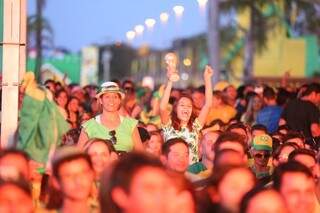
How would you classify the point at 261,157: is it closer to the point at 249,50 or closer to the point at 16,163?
the point at 16,163

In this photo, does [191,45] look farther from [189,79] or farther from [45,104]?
[45,104]

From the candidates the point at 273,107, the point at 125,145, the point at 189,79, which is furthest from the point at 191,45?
the point at 125,145

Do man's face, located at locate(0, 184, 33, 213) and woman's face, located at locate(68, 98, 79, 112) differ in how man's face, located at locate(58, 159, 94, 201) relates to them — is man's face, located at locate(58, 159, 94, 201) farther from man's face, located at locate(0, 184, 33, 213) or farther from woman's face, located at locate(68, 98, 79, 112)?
woman's face, located at locate(68, 98, 79, 112)

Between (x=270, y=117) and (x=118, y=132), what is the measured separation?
5.68 m

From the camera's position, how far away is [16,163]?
23.6ft

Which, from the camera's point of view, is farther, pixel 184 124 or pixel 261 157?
pixel 184 124

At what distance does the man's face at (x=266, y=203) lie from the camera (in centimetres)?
624

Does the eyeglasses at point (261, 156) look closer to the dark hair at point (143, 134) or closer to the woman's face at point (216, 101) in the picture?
the dark hair at point (143, 134)

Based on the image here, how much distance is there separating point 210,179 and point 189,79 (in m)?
75.6

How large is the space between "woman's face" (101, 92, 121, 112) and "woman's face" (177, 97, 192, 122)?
894mm

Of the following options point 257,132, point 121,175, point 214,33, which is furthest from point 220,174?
point 214,33

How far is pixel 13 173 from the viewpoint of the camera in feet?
23.1

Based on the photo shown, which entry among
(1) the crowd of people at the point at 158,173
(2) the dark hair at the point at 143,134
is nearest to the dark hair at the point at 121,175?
(1) the crowd of people at the point at 158,173

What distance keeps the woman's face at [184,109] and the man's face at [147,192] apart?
244 inches
